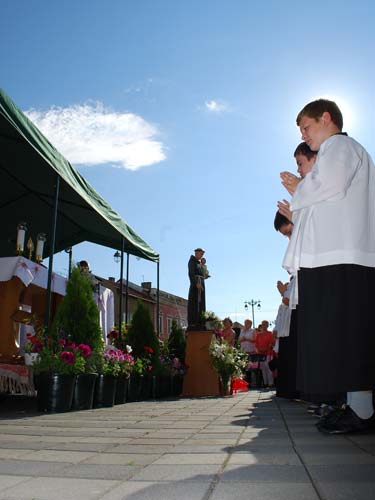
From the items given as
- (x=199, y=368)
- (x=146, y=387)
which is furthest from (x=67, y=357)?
(x=199, y=368)

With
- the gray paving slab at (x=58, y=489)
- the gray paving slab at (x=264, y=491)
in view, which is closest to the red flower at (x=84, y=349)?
the gray paving slab at (x=58, y=489)

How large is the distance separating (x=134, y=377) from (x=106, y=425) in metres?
3.87

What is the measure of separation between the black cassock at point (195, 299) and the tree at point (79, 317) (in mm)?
4886

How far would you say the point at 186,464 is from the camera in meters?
1.99

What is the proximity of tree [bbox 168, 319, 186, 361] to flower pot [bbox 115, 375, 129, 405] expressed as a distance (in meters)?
4.54

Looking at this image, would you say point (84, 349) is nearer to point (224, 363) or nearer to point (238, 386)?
point (224, 363)

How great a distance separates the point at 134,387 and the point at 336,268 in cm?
582

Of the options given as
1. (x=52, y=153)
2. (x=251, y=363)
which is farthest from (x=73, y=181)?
(x=251, y=363)

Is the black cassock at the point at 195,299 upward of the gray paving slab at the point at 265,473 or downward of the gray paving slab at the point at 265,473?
upward

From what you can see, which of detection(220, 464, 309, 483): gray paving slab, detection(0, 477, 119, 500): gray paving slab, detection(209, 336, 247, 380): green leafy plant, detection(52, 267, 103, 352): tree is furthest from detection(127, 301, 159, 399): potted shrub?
detection(0, 477, 119, 500): gray paving slab

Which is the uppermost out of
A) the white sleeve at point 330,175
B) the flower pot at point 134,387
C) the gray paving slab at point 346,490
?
the white sleeve at point 330,175

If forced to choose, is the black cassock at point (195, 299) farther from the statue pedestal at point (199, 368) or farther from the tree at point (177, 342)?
the tree at point (177, 342)

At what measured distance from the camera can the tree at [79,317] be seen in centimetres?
579

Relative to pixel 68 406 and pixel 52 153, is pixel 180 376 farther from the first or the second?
pixel 52 153
